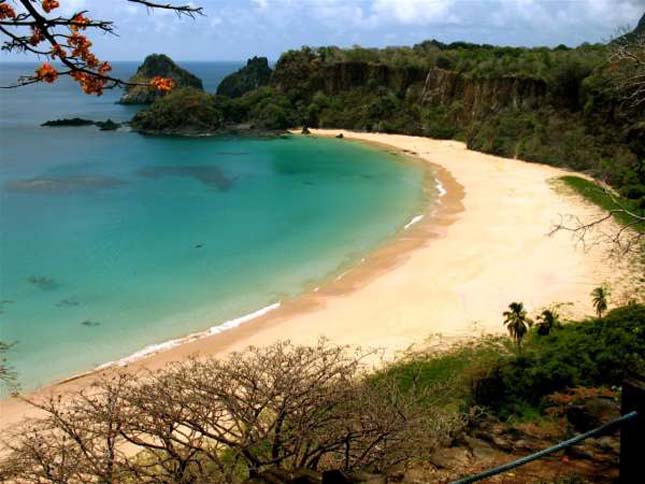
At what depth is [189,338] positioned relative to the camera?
2150 cm

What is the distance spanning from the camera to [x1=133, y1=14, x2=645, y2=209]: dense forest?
49.8 metres

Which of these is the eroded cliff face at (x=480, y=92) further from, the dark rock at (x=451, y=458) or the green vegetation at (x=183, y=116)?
the dark rock at (x=451, y=458)

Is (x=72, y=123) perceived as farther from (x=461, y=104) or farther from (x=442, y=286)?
(x=442, y=286)

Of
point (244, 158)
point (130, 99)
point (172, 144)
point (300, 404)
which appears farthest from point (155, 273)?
point (130, 99)

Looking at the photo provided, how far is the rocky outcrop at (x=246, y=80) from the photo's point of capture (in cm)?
11194

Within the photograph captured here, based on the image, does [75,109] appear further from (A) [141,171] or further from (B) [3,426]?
(B) [3,426]

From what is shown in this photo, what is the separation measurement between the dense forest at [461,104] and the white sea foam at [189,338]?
24.9 meters

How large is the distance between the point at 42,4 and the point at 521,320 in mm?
15985

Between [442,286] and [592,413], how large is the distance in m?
15.3

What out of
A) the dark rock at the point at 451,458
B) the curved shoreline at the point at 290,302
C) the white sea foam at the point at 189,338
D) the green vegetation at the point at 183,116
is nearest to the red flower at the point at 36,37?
the dark rock at the point at 451,458

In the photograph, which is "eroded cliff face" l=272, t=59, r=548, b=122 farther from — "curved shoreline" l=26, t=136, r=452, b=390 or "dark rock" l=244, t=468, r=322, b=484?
"dark rock" l=244, t=468, r=322, b=484

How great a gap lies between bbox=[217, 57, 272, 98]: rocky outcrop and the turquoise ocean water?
44.9 m

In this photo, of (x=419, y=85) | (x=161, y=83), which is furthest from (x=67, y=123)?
(x=161, y=83)

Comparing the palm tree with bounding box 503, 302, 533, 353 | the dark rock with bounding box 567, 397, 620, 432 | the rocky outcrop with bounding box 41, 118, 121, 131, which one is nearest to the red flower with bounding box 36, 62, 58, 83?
the dark rock with bounding box 567, 397, 620, 432
